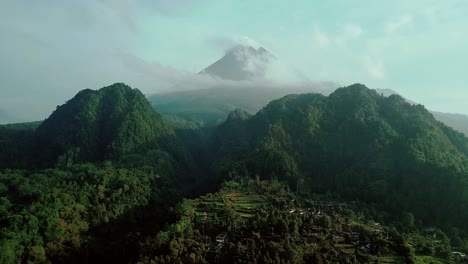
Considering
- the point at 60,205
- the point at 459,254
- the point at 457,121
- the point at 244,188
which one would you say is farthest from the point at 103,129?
the point at 457,121

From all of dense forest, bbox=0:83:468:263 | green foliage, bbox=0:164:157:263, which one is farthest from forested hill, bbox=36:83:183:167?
green foliage, bbox=0:164:157:263

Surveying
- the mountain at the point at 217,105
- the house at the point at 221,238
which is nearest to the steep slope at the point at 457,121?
the mountain at the point at 217,105

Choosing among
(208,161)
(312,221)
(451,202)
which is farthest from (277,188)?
(208,161)

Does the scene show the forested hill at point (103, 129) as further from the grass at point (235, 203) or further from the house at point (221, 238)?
the house at point (221, 238)

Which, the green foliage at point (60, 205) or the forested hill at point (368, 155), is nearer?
the green foliage at point (60, 205)

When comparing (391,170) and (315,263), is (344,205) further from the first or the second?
(315,263)

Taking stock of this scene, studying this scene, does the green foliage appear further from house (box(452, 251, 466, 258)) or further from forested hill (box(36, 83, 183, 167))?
house (box(452, 251, 466, 258))
